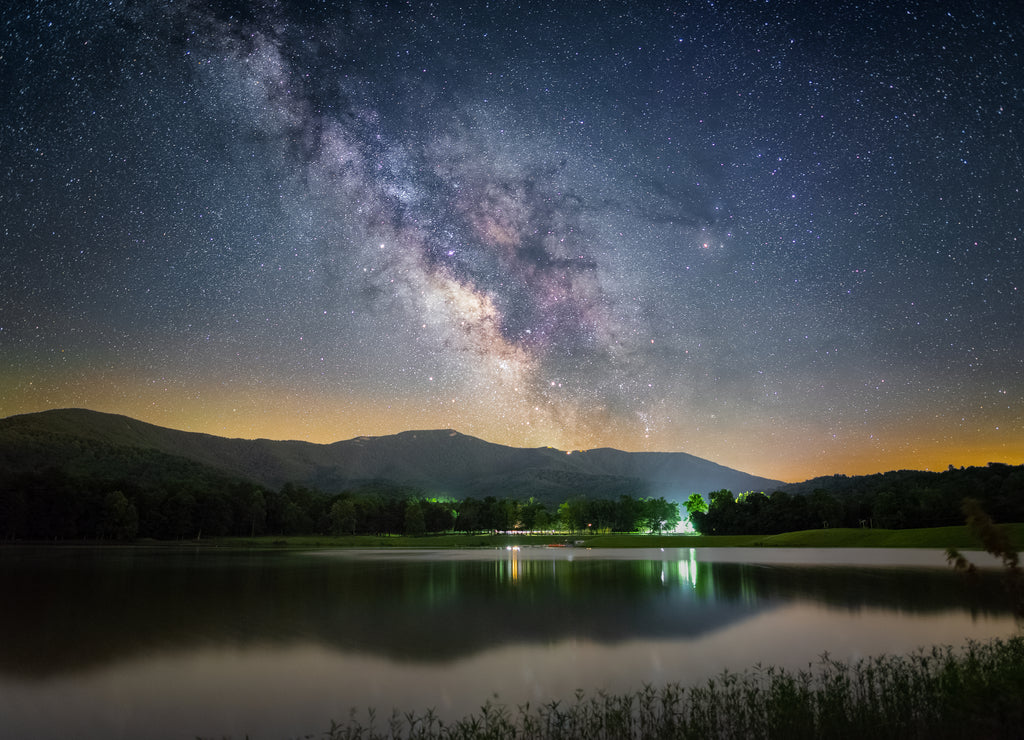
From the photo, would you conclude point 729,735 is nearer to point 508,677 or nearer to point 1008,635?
point 508,677

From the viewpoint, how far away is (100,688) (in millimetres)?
14602

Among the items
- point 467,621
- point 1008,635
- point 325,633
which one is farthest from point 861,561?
point 325,633

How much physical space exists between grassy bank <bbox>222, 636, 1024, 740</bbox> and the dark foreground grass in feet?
0.06

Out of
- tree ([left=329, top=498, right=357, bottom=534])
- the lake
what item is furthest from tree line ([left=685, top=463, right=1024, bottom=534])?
tree ([left=329, top=498, right=357, bottom=534])

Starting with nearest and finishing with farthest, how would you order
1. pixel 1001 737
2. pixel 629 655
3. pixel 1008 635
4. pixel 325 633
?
→ pixel 1001 737 → pixel 629 655 → pixel 1008 635 → pixel 325 633

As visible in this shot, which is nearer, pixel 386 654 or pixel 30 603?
pixel 386 654

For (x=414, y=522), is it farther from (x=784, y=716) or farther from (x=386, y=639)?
(x=784, y=716)

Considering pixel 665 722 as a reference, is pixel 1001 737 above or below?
above

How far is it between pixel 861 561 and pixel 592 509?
441 ft

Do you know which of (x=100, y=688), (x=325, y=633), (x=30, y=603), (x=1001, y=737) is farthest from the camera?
(x=30, y=603)

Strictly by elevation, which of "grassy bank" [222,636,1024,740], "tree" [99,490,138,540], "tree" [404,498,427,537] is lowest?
"tree" [404,498,427,537]

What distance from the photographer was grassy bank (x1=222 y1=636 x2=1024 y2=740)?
9484 mm

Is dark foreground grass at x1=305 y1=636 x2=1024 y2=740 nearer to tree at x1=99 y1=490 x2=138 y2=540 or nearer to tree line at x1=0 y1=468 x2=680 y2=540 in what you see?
tree at x1=99 y1=490 x2=138 y2=540

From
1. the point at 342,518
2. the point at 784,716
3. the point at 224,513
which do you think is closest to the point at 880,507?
the point at 342,518
